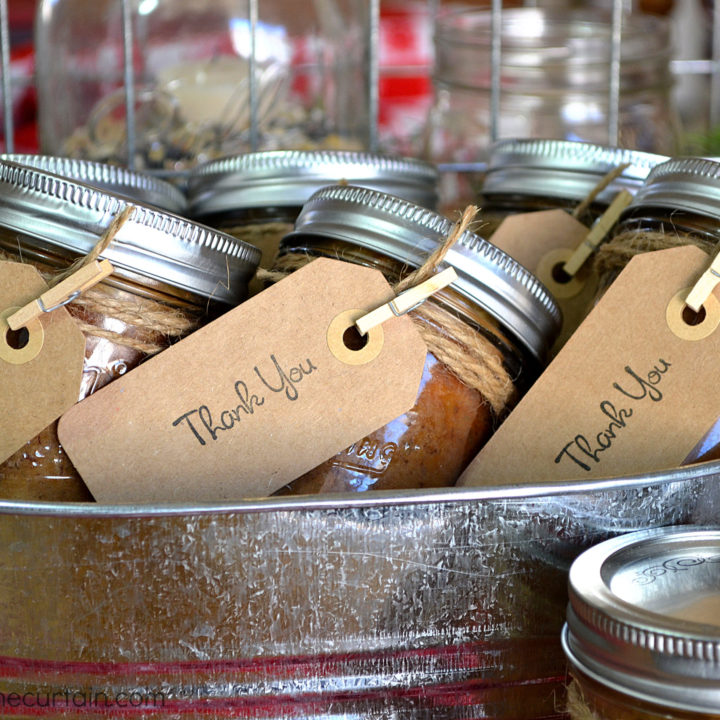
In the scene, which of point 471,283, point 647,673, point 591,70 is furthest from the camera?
point 591,70

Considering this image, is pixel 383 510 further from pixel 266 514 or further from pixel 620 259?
pixel 620 259

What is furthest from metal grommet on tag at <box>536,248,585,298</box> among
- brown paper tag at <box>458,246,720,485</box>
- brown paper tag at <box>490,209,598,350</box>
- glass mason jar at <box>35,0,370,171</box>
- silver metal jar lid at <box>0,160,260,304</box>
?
glass mason jar at <box>35,0,370,171</box>

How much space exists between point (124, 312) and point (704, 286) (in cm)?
25

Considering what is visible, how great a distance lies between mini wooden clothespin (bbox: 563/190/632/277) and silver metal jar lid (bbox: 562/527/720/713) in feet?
0.66

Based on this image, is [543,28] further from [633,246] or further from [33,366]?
[33,366]

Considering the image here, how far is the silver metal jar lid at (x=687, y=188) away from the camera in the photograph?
1.50 feet

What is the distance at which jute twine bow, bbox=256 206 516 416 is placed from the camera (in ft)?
1.40

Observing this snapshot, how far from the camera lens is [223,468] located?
43 centimetres

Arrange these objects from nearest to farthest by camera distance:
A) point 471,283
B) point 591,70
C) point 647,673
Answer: point 647,673
point 471,283
point 591,70

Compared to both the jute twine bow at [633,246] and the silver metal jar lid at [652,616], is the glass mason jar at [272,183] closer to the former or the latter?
the jute twine bow at [633,246]

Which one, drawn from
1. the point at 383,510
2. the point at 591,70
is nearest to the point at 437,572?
the point at 383,510

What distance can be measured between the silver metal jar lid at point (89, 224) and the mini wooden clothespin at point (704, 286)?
0.21m

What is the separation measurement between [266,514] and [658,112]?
67 centimetres

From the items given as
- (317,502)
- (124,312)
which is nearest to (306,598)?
(317,502)
